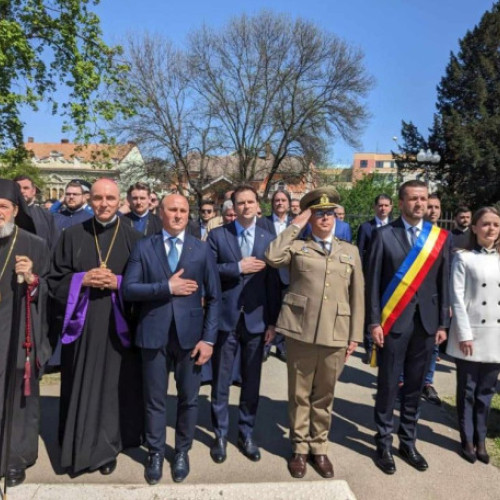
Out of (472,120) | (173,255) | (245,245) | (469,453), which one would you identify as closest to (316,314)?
(245,245)

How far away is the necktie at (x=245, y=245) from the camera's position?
12.8ft

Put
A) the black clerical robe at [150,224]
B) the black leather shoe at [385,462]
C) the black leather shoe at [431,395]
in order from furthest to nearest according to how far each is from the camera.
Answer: the black clerical robe at [150,224], the black leather shoe at [431,395], the black leather shoe at [385,462]

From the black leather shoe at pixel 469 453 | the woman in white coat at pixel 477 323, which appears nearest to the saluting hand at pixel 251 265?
the woman in white coat at pixel 477 323

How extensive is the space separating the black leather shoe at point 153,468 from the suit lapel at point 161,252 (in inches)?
53.9

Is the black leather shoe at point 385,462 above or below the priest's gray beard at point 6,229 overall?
below

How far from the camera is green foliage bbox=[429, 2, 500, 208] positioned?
84.0 feet

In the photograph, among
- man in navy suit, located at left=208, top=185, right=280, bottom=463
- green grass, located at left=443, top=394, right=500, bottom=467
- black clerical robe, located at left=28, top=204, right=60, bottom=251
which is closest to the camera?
man in navy suit, located at left=208, top=185, right=280, bottom=463

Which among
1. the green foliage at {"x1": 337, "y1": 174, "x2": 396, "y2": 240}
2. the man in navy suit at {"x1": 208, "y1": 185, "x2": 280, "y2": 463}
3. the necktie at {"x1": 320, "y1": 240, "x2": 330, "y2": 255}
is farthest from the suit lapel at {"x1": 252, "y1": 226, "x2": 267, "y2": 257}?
the green foliage at {"x1": 337, "y1": 174, "x2": 396, "y2": 240}

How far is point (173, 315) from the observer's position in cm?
334

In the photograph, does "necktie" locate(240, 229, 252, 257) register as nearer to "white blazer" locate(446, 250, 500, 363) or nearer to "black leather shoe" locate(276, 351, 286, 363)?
"white blazer" locate(446, 250, 500, 363)

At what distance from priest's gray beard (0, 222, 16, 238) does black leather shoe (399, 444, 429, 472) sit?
3496 mm

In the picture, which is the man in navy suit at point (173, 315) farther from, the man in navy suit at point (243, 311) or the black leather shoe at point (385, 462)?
the black leather shoe at point (385, 462)

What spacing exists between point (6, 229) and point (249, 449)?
2517mm

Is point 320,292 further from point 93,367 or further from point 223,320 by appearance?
point 93,367
